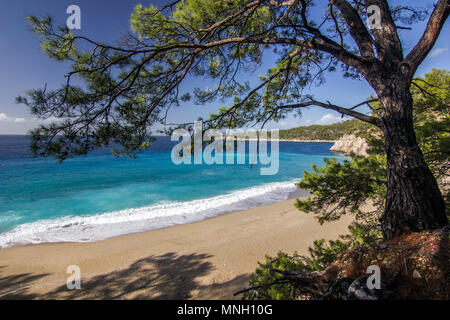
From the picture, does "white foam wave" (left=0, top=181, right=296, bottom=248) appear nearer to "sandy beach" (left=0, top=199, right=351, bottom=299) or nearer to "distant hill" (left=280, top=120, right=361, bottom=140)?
"sandy beach" (left=0, top=199, right=351, bottom=299)

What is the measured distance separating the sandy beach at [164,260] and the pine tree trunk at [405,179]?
149 inches

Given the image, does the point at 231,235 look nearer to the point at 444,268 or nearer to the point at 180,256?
the point at 180,256

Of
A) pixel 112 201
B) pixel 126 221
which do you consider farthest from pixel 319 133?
pixel 126 221

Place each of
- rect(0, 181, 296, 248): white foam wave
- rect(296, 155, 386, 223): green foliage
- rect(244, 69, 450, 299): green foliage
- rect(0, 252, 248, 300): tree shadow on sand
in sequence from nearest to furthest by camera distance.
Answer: rect(244, 69, 450, 299): green foliage < rect(296, 155, 386, 223): green foliage < rect(0, 252, 248, 300): tree shadow on sand < rect(0, 181, 296, 248): white foam wave

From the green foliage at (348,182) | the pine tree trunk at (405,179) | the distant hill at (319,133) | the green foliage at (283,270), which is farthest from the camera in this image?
the distant hill at (319,133)

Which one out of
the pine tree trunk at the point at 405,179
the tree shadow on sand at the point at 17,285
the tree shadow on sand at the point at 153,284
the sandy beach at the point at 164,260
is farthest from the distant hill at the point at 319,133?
the tree shadow on sand at the point at 17,285

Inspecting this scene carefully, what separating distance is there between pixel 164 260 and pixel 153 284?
4.24 ft

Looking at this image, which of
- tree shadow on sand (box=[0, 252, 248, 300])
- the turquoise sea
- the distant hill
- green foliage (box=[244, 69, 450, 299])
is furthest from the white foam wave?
the distant hill

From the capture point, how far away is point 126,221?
10.4 metres

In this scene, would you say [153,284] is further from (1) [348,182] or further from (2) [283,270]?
(1) [348,182]

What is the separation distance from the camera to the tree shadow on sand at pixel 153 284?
15.0 feet

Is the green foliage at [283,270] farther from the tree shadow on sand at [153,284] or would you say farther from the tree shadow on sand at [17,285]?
the tree shadow on sand at [17,285]

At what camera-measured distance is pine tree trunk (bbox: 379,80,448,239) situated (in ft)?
6.89

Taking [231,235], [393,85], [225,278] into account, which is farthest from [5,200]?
[393,85]
